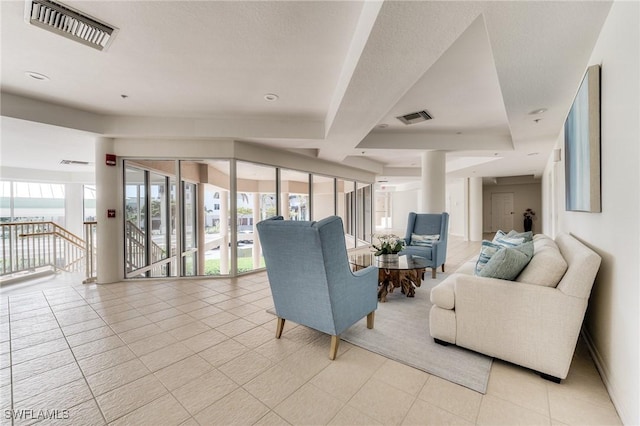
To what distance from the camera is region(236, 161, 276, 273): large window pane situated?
5141 millimetres

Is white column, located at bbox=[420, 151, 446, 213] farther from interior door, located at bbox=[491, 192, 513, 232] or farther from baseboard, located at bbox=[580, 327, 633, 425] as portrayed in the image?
interior door, located at bbox=[491, 192, 513, 232]

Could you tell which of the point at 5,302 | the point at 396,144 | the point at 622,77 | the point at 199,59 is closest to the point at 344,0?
the point at 199,59

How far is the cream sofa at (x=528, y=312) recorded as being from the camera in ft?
5.91

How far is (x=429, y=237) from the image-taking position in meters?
5.18

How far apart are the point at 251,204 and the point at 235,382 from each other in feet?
12.7

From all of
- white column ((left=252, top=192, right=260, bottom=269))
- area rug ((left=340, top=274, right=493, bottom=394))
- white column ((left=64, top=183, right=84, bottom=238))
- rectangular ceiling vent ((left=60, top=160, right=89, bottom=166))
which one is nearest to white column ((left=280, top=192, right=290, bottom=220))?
white column ((left=252, top=192, right=260, bottom=269))

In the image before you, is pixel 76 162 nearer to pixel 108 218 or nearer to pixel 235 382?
pixel 108 218

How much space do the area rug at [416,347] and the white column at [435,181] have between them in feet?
10.2

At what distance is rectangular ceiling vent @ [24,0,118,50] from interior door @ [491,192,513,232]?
13.8 metres

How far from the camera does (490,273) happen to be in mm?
2162

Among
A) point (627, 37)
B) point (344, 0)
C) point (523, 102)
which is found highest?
point (344, 0)

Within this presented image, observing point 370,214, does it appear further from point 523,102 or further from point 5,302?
point 5,302

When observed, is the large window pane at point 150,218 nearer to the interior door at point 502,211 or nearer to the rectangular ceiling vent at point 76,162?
the rectangular ceiling vent at point 76,162

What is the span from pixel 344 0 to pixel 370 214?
752 centimetres
